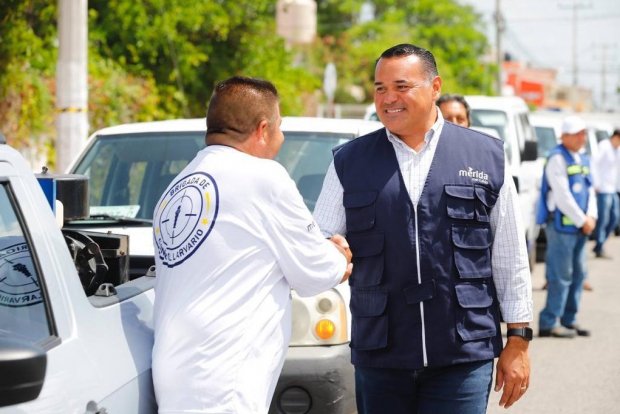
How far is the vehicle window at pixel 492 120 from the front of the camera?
1188cm

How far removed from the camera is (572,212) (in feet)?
28.5

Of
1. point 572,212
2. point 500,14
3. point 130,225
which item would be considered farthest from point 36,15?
point 500,14

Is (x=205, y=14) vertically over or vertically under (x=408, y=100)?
over

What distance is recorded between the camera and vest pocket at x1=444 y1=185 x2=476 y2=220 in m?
3.58

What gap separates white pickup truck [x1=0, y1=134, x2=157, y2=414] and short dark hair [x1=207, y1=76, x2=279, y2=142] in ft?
1.91

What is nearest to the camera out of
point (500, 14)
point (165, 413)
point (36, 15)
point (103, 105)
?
point (165, 413)

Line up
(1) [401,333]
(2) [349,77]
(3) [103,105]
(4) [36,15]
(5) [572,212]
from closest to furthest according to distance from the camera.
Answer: (1) [401,333], (5) [572,212], (4) [36,15], (3) [103,105], (2) [349,77]

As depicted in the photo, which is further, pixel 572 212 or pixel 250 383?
pixel 572 212

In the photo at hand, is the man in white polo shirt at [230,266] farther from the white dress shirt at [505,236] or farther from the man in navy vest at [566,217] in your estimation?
the man in navy vest at [566,217]

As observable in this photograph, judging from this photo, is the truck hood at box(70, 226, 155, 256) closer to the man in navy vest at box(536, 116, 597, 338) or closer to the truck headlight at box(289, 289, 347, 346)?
the truck headlight at box(289, 289, 347, 346)

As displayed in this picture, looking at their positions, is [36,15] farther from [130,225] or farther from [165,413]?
[165,413]

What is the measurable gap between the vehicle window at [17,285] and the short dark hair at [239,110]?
663mm

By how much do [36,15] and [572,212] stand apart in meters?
7.60

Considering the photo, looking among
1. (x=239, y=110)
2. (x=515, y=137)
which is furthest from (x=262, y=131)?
(x=515, y=137)
